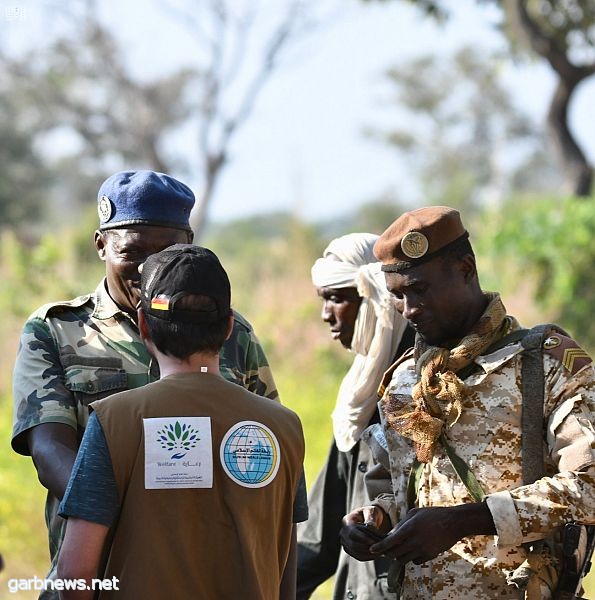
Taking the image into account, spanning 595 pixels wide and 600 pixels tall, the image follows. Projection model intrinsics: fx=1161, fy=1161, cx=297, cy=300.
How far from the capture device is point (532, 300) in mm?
12188

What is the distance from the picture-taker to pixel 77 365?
324 centimetres

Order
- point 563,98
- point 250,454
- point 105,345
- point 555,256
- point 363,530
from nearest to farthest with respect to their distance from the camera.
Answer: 1. point 250,454
2. point 363,530
3. point 105,345
4. point 555,256
5. point 563,98

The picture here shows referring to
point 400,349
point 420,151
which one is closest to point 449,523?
point 400,349

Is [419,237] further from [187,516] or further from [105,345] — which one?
[187,516]

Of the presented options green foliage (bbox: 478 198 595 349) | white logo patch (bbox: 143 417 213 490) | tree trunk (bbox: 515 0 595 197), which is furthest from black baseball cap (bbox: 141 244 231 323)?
tree trunk (bbox: 515 0 595 197)

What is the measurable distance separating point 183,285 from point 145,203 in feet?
2.55

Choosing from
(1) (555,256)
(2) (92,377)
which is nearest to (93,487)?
(2) (92,377)

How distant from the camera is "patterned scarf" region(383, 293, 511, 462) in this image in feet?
10.5

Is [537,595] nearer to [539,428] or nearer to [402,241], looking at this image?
[539,428]

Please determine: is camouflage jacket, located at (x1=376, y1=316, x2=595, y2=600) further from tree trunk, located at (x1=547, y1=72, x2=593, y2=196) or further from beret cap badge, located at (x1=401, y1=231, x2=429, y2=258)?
tree trunk, located at (x1=547, y1=72, x2=593, y2=196)

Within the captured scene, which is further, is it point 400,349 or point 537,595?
point 400,349

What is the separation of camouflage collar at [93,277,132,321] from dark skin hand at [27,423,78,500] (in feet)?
1.29

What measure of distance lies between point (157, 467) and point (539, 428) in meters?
1.10

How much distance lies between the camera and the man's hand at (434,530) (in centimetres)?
296
